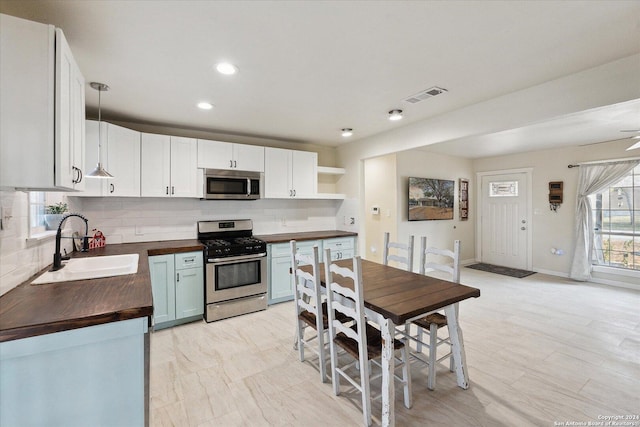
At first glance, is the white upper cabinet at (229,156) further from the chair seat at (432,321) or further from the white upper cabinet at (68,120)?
the chair seat at (432,321)

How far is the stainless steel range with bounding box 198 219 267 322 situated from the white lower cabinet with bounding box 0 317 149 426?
74.4 inches

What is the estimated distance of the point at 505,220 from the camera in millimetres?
6090

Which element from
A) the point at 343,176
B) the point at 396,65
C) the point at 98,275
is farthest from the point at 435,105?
the point at 98,275

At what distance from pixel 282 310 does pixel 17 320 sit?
2717mm

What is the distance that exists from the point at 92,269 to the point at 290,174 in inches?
103

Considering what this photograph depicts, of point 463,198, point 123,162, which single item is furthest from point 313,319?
point 463,198

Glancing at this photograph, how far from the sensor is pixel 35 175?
4.40 feet

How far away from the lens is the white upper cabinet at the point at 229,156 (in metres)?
3.62

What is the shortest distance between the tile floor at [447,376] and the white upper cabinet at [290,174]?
1.69 m

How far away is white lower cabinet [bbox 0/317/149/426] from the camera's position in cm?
118

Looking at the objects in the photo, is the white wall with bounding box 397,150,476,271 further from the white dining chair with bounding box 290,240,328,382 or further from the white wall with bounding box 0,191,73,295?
the white wall with bounding box 0,191,73,295

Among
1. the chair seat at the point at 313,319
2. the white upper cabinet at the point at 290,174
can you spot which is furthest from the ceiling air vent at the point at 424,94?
the chair seat at the point at 313,319

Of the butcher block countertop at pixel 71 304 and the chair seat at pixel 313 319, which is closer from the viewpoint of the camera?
the butcher block countertop at pixel 71 304

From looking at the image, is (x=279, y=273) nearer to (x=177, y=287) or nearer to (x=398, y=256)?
(x=177, y=287)
